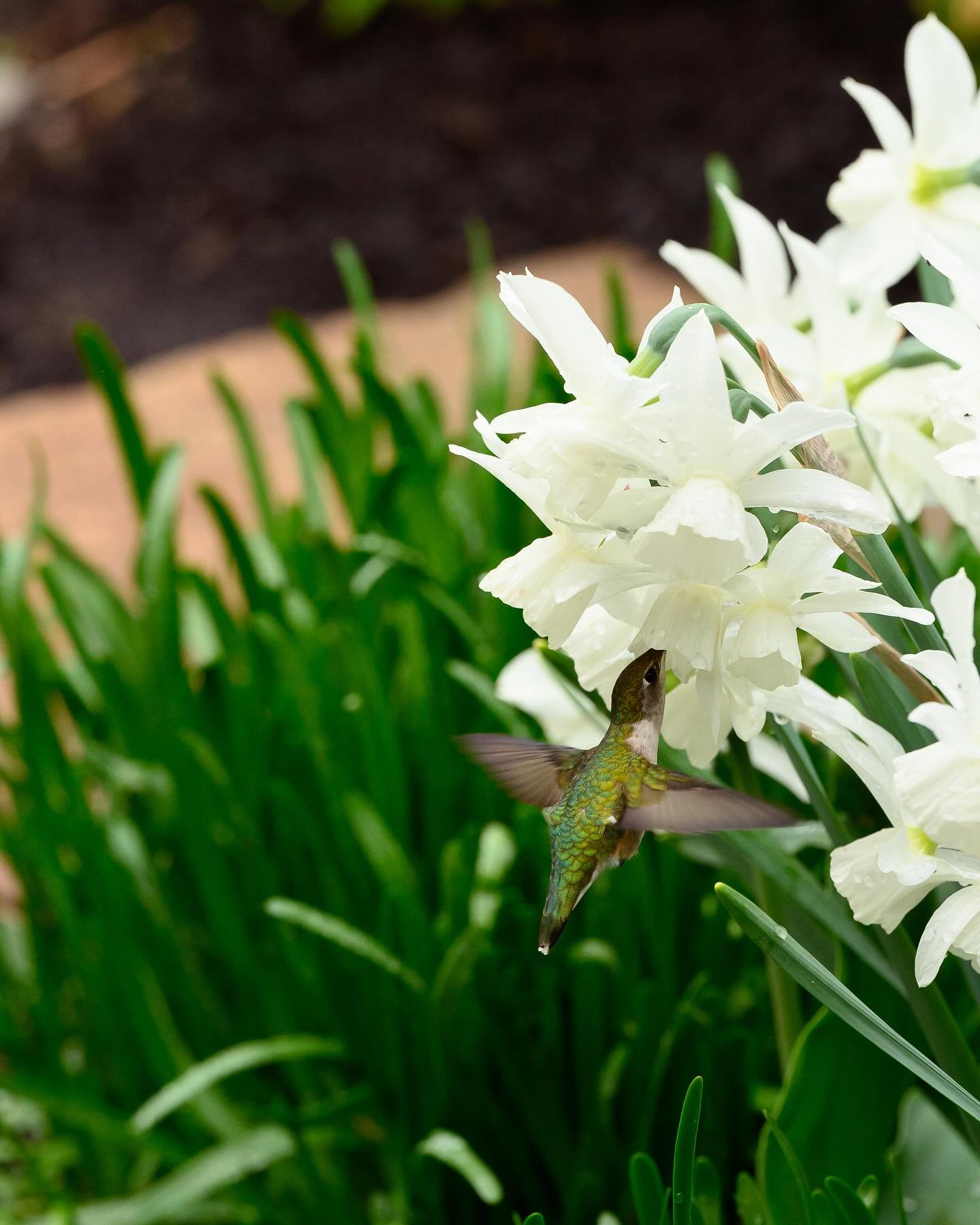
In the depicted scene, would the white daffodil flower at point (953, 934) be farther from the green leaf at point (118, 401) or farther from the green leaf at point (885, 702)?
the green leaf at point (118, 401)

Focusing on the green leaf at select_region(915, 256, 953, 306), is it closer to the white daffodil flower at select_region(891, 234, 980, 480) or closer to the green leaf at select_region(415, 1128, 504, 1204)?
the white daffodil flower at select_region(891, 234, 980, 480)

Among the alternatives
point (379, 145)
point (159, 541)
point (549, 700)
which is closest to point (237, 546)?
point (159, 541)

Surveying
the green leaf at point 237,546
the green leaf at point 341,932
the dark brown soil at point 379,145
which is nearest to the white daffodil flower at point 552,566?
the green leaf at point 341,932

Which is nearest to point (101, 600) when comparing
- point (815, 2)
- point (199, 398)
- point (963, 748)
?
point (963, 748)

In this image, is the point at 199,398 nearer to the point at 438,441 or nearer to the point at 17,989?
the point at 438,441

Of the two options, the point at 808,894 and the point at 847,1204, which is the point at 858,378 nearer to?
the point at 808,894

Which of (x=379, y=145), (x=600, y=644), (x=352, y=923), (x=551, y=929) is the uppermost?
(x=379, y=145)
